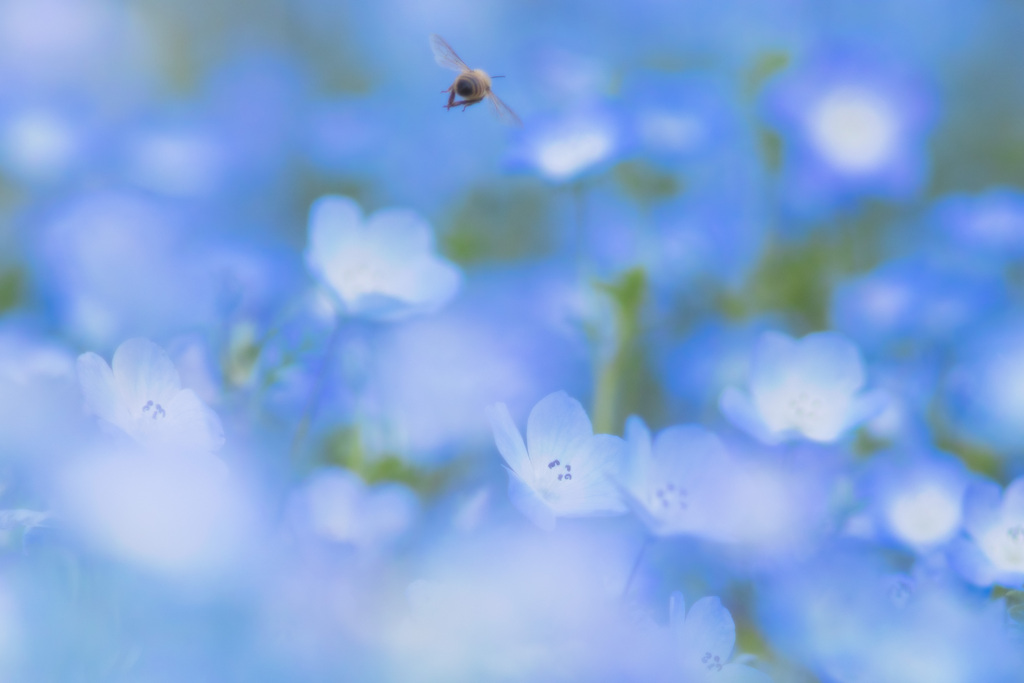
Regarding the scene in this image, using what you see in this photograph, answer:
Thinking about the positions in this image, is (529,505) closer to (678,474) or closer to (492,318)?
(678,474)

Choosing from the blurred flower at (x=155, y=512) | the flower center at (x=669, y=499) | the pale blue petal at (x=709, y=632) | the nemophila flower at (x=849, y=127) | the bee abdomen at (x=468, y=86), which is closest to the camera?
the blurred flower at (x=155, y=512)

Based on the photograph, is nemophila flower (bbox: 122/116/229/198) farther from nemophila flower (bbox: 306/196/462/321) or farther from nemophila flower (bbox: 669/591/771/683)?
nemophila flower (bbox: 669/591/771/683)

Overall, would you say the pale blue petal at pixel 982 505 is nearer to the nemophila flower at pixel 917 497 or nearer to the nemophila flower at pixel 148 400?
A: the nemophila flower at pixel 917 497

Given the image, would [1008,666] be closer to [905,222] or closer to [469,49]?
[905,222]

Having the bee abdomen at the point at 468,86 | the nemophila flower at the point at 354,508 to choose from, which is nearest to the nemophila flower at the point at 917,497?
the nemophila flower at the point at 354,508

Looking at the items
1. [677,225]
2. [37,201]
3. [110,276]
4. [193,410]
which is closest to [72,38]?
[37,201]

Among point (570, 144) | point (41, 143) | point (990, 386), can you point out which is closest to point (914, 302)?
point (990, 386)
